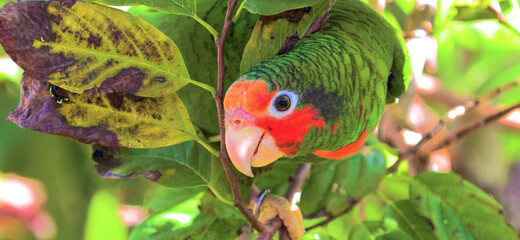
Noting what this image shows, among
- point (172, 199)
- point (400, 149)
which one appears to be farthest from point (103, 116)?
point (400, 149)

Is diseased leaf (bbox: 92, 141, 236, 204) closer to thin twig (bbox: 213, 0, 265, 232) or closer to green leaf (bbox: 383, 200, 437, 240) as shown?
thin twig (bbox: 213, 0, 265, 232)

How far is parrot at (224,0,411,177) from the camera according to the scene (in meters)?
0.68

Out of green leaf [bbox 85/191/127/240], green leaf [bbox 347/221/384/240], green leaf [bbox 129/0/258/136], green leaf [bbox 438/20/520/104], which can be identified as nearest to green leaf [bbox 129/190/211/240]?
green leaf [bbox 129/0/258/136]

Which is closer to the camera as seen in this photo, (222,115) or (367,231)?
(222,115)

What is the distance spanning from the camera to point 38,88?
64 centimetres

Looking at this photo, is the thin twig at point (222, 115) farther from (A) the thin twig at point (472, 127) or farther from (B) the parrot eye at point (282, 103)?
(A) the thin twig at point (472, 127)

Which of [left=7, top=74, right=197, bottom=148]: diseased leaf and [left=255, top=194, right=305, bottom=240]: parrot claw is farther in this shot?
[left=255, top=194, right=305, bottom=240]: parrot claw

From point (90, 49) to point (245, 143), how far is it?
25 centimetres

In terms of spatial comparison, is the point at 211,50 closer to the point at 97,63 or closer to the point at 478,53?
the point at 97,63

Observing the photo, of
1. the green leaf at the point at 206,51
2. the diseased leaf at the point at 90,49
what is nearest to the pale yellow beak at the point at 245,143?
the diseased leaf at the point at 90,49

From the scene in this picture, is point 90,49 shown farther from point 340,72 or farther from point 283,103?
point 340,72

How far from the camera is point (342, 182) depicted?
1.01 metres

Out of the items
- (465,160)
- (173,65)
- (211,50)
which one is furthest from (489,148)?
(173,65)

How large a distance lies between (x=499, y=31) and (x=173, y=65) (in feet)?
4.78
